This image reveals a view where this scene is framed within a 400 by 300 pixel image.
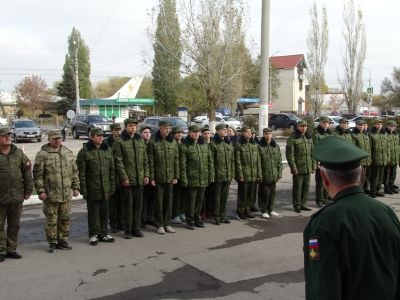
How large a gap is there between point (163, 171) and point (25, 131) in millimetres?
28596

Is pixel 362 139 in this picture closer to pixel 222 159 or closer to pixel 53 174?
pixel 222 159

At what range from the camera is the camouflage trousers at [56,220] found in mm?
7062

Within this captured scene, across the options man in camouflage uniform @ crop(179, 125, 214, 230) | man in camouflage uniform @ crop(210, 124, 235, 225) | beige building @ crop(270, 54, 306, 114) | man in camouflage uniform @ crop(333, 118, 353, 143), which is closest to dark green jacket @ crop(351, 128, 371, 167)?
man in camouflage uniform @ crop(333, 118, 353, 143)

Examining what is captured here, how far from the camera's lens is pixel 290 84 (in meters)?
72.9

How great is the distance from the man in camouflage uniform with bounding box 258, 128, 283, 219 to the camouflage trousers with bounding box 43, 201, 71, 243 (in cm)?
410

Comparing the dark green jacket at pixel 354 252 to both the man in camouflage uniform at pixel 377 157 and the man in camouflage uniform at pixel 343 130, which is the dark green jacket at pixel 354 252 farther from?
the man in camouflage uniform at pixel 377 157

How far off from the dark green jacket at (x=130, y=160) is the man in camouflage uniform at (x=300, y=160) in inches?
136

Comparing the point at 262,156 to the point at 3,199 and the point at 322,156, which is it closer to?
the point at 3,199

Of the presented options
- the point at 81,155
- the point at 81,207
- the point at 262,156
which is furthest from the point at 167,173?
the point at 81,207

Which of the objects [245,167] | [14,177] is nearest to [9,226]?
[14,177]

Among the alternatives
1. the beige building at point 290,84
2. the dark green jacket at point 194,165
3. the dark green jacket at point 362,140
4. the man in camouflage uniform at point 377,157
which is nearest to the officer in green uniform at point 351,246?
the dark green jacket at point 194,165

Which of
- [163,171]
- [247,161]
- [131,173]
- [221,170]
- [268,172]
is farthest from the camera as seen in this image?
[268,172]

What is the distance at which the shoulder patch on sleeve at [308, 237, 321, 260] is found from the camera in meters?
2.32

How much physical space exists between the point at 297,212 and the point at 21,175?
579cm
